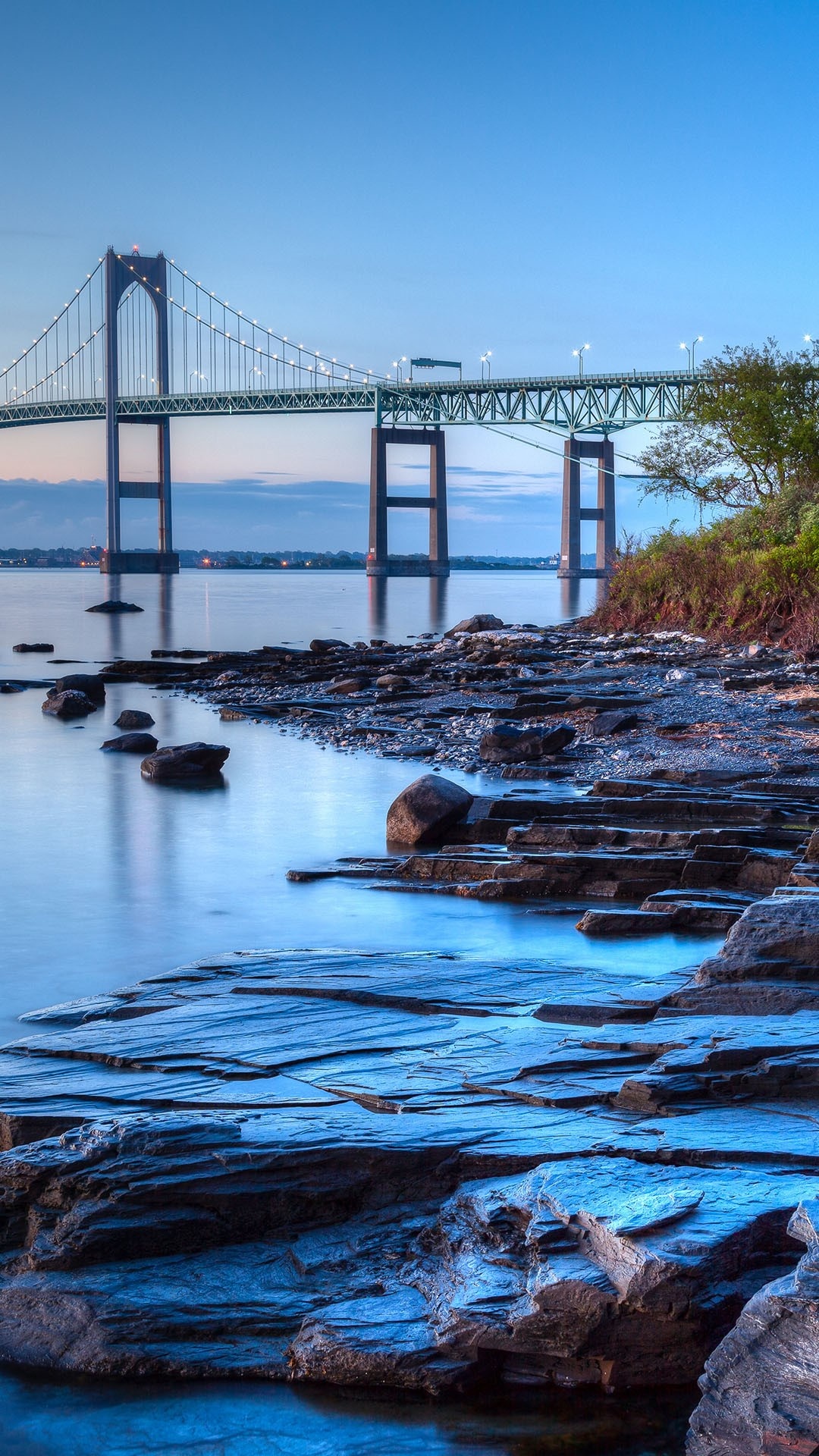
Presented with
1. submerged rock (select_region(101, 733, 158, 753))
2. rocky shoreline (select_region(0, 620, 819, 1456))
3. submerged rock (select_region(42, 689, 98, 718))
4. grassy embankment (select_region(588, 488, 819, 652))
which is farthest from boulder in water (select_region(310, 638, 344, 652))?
rocky shoreline (select_region(0, 620, 819, 1456))

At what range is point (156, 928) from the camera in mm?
7383

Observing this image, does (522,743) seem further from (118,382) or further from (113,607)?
(118,382)

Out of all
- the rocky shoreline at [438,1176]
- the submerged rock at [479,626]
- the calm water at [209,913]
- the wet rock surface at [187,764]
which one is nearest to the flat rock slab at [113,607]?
the submerged rock at [479,626]

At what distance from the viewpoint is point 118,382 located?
278 feet

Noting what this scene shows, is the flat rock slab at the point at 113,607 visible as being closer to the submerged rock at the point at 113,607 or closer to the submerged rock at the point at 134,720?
the submerged rock at the point at 113,607

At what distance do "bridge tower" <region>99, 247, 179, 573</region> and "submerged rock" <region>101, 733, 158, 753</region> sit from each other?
234 feet

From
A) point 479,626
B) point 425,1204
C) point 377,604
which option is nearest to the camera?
point 425,1204

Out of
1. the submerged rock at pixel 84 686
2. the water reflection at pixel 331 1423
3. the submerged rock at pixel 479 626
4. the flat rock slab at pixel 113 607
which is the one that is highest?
the flat rock slab at pixel 113 607

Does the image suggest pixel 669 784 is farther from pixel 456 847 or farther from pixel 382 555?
pixel 382 555

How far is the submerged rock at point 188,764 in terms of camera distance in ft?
42.3

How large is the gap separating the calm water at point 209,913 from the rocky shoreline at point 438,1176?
0.29 ft

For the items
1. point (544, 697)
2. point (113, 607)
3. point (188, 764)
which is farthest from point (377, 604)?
point (188, 764)

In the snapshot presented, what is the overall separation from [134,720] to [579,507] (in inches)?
2999

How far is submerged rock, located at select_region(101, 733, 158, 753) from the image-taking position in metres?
14.8
